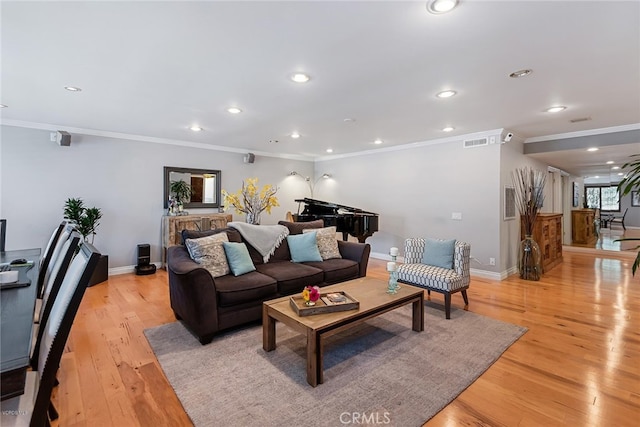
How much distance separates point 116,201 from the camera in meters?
5.19

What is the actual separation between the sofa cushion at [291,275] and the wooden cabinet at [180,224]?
2562 mm

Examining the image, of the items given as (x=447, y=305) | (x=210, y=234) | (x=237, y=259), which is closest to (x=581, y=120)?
(x=447, y=305)

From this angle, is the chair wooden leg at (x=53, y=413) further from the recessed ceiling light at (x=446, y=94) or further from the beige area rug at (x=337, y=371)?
the recessed ceiling light at (x=446, y=94)

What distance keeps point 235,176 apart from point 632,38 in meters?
6.07

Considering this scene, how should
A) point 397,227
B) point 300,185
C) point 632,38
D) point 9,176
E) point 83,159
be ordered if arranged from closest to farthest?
point 632,38
point 9,176
point 83,159
point 397,227
point 300,185

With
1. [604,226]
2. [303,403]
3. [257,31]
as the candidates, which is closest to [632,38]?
[257,31]

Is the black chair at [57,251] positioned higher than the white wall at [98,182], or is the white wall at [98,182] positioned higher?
the white wall at [98,182]

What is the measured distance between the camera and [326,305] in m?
2.40

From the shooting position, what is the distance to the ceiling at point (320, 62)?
186 cm

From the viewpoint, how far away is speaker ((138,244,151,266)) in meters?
5.26

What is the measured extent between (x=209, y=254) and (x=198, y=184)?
11.0ft

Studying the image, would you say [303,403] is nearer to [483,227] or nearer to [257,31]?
[257,31]

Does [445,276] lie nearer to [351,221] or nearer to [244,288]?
[244,288]

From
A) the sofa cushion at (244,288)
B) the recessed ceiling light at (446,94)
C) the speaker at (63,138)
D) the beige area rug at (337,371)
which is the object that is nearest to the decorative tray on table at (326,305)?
the beige area rug at (337,371)
